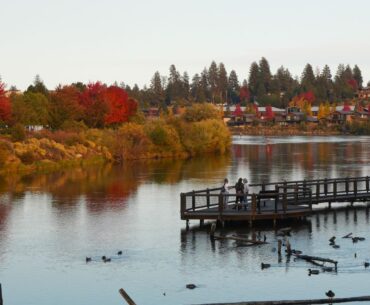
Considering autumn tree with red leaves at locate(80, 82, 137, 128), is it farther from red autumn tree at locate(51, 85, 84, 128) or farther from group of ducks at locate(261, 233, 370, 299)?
group of ducks at locate(261, 233, 370, 299)

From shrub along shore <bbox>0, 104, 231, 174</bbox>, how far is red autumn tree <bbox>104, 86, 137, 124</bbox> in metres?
2.71

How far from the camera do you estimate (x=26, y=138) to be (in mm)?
95625

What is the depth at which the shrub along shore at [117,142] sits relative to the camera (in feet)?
293

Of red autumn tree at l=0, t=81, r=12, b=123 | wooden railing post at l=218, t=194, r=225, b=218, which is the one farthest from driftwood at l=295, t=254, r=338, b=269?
red autumn tree at l=0, t=81, r=12, b=123

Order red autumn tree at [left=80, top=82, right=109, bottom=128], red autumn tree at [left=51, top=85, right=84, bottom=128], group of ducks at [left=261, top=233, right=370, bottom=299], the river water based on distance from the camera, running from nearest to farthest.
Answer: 1. group of ducks at [left=261, top=233, right=370, bottom=299]
2. the river water
3. red autumn tree at [left=51, top=85, right=84, bottom=128]
4. red autumn tree at [left=80, top=82, right=109, bottom=128]

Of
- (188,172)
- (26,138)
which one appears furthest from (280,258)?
(26,138)

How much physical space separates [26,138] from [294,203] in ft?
182

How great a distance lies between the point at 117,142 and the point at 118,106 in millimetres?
26455

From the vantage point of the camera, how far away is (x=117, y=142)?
107 meters

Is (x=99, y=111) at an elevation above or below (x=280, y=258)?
above

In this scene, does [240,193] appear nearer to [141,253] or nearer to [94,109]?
[141,253]

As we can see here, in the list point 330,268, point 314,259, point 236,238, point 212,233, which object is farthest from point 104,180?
point 330,268

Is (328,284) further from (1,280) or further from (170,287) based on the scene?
(1,280)

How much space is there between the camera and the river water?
1196 inches
